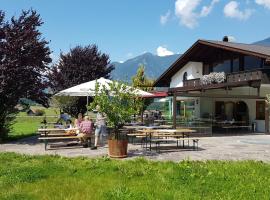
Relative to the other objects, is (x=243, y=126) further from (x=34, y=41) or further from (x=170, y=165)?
(x=170, y=165)

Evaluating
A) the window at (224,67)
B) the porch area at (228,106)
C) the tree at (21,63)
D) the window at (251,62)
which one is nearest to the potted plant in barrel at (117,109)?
the tree at (21,63)

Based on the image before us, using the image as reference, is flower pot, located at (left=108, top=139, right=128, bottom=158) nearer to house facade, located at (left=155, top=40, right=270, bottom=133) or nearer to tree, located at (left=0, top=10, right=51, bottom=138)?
tree, located at (left=0, top=10, right=51, bottom=138)

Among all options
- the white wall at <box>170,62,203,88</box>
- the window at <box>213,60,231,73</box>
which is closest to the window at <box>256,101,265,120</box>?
the window at <box>213,60,231,73</box>

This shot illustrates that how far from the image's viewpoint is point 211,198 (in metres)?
6.86

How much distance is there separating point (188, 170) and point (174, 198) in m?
2.33

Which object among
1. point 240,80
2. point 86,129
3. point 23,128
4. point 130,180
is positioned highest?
point 240,80

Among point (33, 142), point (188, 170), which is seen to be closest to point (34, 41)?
point (33, 142)

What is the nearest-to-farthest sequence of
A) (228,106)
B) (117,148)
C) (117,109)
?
(117,148) → (117,109) → (228,106)

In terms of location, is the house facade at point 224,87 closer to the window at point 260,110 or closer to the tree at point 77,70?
the window at point 260,110

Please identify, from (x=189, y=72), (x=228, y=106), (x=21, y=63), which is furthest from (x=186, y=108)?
(x=21, y=63)

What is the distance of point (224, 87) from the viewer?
22.2m

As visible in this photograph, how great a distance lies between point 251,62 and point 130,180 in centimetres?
1671

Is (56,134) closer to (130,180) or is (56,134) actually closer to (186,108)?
(130,180)

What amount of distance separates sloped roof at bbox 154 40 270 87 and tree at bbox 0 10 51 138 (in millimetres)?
10336
